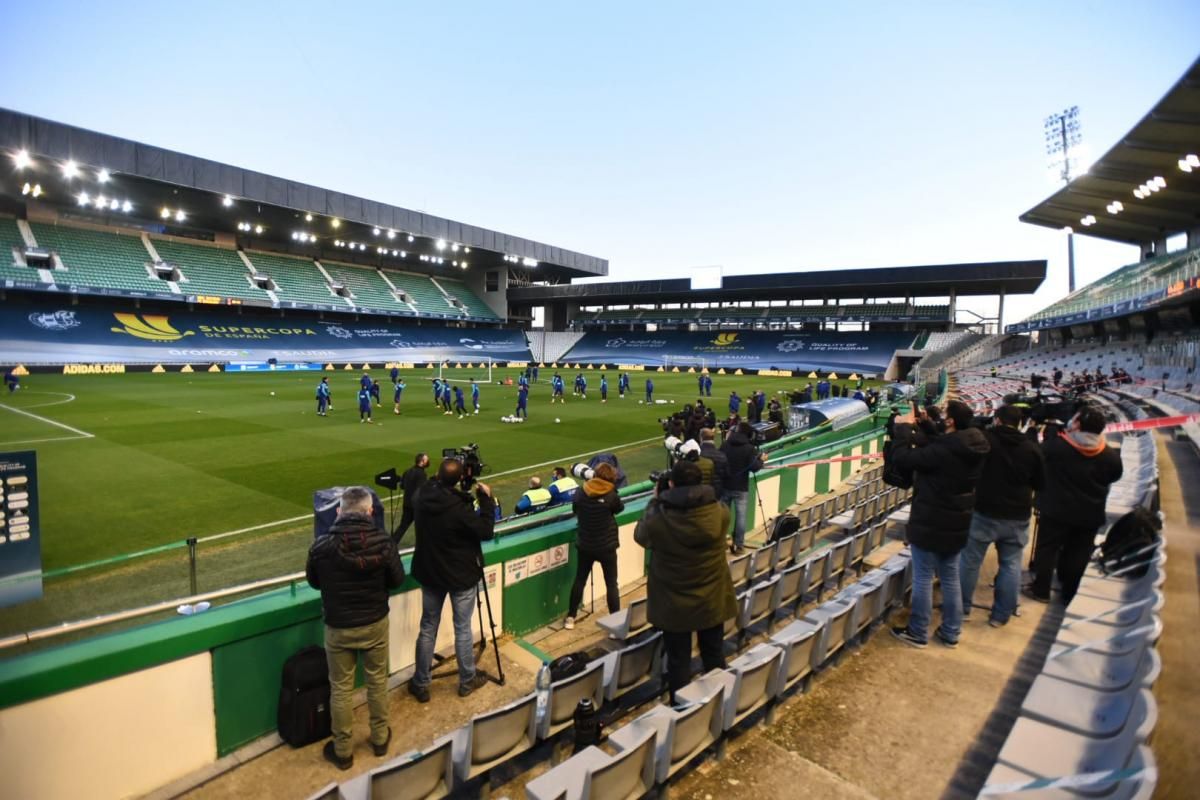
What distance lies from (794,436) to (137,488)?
13.2 metres

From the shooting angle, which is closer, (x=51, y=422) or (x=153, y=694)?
(x=153, y=694)

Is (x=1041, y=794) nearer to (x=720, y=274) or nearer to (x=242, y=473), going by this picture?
(x=242, y=473)

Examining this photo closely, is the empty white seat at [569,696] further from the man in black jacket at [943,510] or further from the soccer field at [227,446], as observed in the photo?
the soccer field at [227,446]

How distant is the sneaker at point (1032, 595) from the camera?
17.1 feet

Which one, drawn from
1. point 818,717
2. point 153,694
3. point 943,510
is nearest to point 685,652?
point 818,717

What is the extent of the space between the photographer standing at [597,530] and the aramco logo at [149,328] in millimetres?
48470

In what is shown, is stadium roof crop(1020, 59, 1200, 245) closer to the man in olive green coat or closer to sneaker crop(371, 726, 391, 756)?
the man in olive green coat

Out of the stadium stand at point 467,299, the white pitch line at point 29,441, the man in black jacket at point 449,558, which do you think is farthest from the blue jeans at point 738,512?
the stadium stand at point 467,299

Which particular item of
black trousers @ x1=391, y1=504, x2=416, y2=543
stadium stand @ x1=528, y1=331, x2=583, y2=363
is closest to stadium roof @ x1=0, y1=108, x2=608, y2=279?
stadium stand @ x1=528, y1=331, x2=583, y2=363

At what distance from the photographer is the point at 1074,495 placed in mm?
4641

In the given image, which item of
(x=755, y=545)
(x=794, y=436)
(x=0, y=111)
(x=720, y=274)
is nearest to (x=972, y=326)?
(x=720, y=274)

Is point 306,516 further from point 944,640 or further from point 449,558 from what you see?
point 944,640

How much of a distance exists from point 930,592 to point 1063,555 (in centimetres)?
159

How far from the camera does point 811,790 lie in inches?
125
